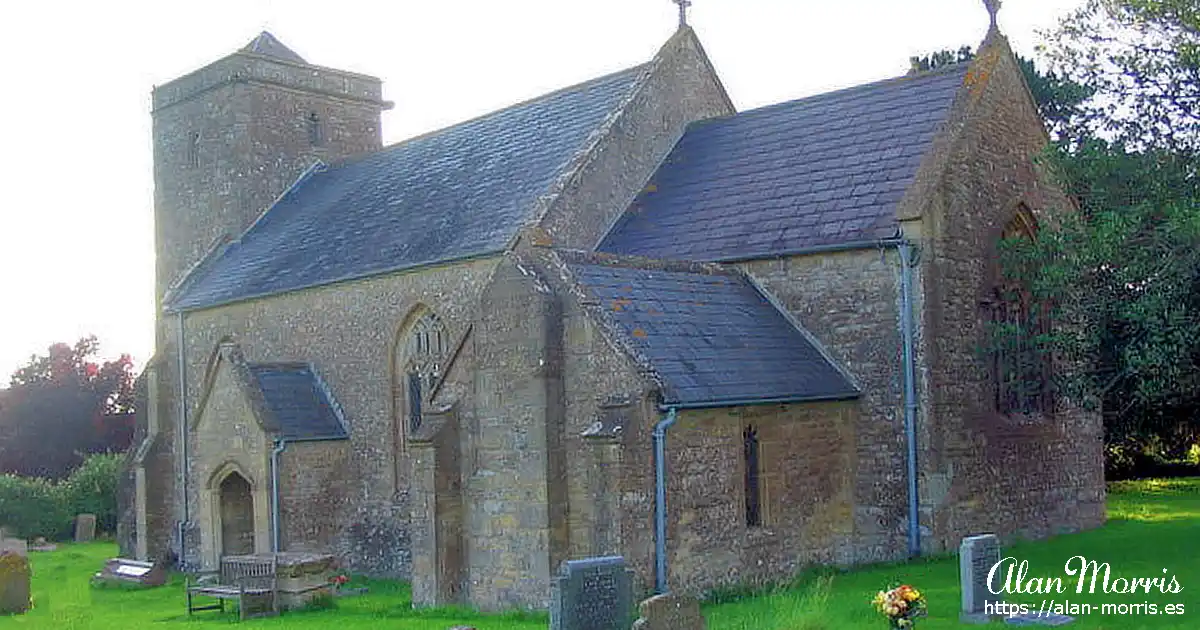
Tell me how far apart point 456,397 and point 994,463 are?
8825mm

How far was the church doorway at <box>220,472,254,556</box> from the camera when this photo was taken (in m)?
26.1

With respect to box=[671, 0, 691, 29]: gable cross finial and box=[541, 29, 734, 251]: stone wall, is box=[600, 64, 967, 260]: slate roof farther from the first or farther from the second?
box=[671, 0, 691, 29]: gable cross finial

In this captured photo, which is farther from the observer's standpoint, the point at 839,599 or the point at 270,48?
the point at 270,48

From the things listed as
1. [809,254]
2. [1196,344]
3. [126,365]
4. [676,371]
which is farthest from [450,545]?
[126,365]

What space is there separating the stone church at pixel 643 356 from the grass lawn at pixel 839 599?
0.74 m

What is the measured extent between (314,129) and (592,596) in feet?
79.7

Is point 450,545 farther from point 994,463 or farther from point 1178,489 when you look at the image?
point 1178,489

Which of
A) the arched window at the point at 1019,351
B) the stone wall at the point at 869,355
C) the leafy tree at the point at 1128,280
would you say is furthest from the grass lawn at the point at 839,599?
the arched window at the point at 1019,351

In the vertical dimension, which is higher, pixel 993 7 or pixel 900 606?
pixel 993 7

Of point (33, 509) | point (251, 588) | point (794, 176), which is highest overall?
point (794, 176)

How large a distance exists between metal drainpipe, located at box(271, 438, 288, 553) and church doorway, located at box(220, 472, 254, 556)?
1973 millimetres

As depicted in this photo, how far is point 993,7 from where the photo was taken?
22375 millimetres

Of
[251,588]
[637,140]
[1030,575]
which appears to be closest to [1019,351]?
[1030,575]

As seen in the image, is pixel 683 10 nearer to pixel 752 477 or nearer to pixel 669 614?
pixel 752 477
